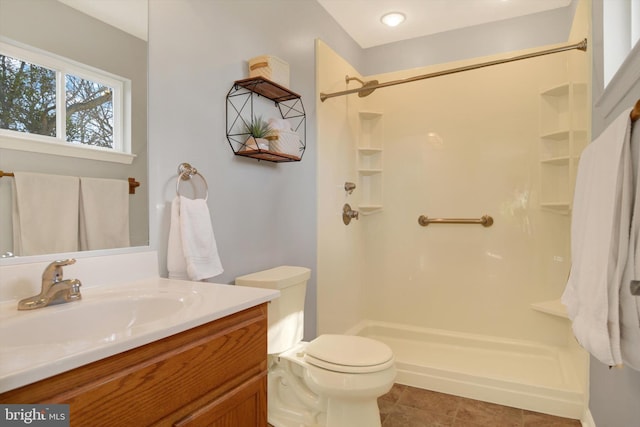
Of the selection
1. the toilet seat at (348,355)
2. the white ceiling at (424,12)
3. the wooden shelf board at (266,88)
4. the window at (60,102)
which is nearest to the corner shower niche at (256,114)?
the wooden shelf board at (266,88)

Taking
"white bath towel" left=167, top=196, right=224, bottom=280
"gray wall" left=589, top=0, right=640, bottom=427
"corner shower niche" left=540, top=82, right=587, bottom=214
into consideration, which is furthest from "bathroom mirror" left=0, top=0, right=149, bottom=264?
"corner shower niche" left=540, top=82, right=587, bottom=214

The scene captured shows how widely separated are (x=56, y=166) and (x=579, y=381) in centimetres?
275

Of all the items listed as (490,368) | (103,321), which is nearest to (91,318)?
(103,321)

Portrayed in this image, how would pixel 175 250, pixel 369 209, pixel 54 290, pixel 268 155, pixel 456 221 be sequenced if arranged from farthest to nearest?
pixel 369 209
pixel 456 221
pixel 268 155
pixel 175 250
pixel 54 290

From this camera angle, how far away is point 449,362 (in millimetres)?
2500

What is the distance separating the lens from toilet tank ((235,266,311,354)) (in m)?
1.66

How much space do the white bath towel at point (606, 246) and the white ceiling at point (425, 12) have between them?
1997 millimetres

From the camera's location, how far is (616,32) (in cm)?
146

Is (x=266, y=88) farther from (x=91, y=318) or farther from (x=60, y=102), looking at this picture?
(x=91, y=318)

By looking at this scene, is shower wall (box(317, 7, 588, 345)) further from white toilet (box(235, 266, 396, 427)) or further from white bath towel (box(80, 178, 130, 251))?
white bath towel (box(80, 178, 130, 251))

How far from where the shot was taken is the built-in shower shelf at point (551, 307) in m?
2.40

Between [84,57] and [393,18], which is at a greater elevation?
[393,18]

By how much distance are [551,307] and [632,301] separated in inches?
76.7

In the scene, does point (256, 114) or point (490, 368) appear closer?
point (256, 114)
